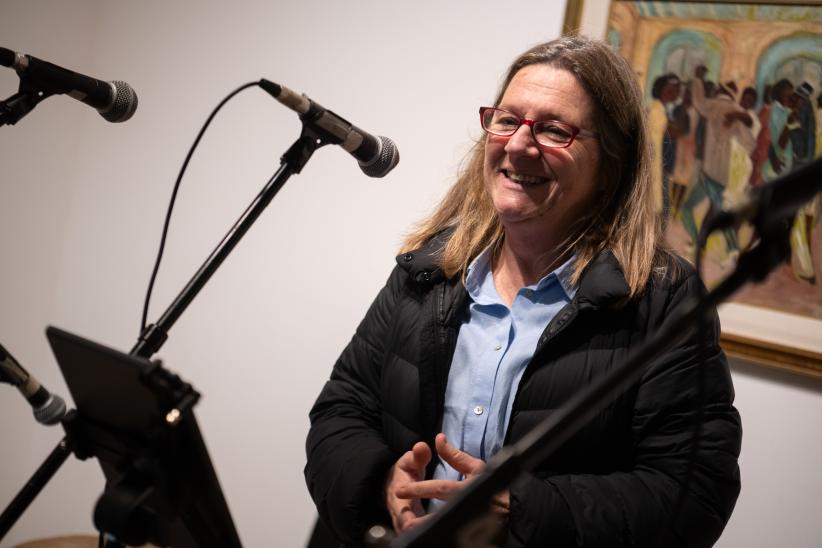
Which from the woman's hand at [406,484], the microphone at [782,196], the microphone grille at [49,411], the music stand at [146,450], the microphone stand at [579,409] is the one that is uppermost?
the microphone at [782,196]

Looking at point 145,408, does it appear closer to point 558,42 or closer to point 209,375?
point 558,42

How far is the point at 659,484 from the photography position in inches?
51.9

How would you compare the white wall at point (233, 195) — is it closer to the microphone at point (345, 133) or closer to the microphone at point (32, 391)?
the microphone at point (345, 133)

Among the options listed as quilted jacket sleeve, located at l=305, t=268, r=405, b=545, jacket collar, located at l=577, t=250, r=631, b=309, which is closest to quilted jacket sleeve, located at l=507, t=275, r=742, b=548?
jacket collar, located at l=577, t=250, r=631, b=309

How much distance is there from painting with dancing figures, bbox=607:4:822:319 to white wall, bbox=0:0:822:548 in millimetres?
324

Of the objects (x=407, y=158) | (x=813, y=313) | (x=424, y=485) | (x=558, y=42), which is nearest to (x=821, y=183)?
(x=424, y=485)

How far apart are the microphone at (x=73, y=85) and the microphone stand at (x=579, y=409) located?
37.6 inches

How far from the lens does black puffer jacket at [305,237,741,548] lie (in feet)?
4.25

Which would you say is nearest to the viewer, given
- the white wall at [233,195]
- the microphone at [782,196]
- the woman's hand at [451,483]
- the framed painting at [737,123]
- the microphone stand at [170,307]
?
the microphone at [782,196]

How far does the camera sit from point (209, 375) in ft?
9.12

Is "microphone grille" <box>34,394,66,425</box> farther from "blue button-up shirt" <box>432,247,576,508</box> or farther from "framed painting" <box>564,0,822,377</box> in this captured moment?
"framed painting" <box>564,0,822,377</box>

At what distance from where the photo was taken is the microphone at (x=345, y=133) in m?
1.30

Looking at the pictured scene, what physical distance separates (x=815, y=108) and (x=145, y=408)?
1.66 m

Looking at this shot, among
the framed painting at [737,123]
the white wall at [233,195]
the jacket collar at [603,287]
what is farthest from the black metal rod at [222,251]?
the white wall at [233,195]
